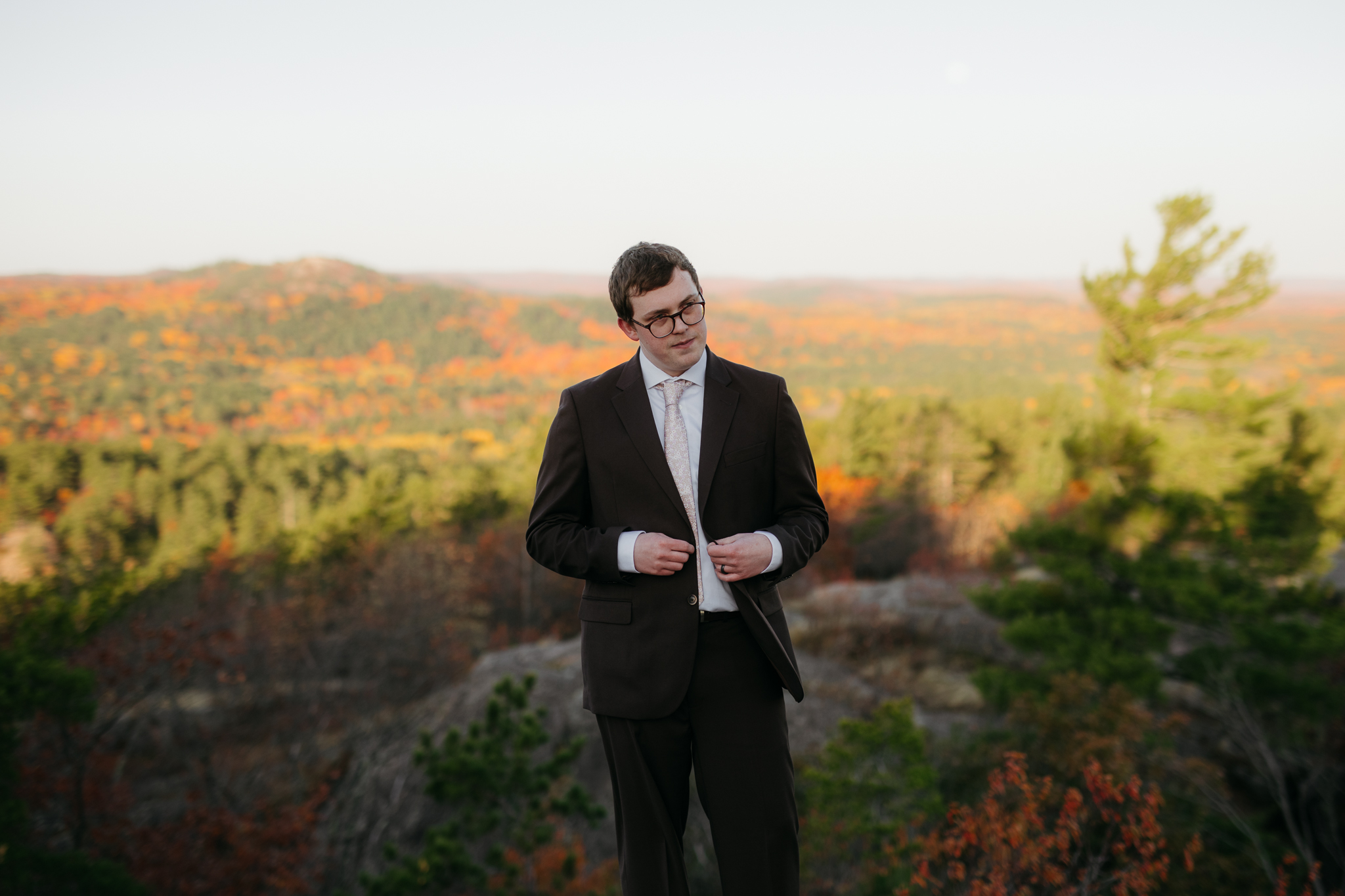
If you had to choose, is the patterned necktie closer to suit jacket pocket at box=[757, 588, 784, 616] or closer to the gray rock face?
Result: suit jacket pocket at box=[757, 588, 784, 616]

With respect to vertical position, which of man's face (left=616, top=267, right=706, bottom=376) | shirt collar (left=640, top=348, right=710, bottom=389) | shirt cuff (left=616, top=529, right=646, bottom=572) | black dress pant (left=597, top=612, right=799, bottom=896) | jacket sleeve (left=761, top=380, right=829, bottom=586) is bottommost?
black dress pant (left=597, top=612, right=799, bottom=896)

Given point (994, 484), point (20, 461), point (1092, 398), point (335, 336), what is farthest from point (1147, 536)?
point (335, 336)

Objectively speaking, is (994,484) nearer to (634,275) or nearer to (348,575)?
(348,575)

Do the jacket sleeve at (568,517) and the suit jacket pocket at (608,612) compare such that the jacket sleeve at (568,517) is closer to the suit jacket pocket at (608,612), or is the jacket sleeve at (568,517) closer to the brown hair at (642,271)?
the suit jacket pocket at (608,612)

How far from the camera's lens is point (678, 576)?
1899 mm

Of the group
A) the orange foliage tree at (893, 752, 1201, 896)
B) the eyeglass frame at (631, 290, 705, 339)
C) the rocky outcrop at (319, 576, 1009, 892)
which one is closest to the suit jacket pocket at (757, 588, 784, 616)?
the eyeglass frame at (631, 290, 705, 339)

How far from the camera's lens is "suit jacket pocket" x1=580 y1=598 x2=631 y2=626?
1.90 m

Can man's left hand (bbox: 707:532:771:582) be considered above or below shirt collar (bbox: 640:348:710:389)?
below

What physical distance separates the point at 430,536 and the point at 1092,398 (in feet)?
66.4

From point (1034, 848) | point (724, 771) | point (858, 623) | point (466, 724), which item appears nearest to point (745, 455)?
point (724, 771)

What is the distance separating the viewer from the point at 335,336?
58.1 meters

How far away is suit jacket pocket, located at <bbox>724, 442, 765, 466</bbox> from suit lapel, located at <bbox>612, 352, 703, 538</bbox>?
15 centimetres

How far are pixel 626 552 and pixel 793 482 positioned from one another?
0.48 metres

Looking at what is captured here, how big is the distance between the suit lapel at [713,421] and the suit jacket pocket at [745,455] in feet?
0.10
